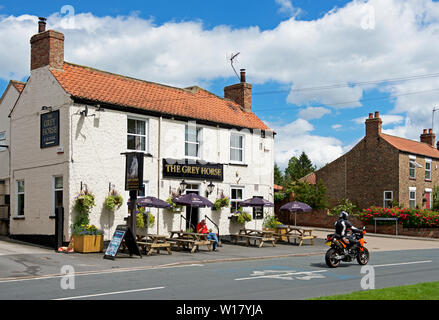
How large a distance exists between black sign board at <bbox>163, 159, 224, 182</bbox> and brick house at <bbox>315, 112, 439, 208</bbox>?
20476 millimetres

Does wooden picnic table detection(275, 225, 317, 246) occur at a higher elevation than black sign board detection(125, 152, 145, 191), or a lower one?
lower

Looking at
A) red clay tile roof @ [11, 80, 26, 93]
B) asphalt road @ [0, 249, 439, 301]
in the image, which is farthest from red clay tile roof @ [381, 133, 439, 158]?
red clay tile roof @ [11, 80, 26, 93]

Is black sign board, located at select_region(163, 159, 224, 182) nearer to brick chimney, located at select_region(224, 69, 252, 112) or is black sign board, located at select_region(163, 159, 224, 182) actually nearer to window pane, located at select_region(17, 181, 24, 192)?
brick chimney, located at select_region(224, 69, 252, 112)

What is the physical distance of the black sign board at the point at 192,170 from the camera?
76.5ft

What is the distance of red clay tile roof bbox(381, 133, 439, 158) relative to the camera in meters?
41.9

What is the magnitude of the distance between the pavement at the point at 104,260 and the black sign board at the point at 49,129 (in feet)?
14.1

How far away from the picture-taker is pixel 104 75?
24.0m

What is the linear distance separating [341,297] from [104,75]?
17875 millimetres

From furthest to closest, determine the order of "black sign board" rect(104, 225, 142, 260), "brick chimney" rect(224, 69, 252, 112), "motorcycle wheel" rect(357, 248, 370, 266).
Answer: "brick chimney" rect(224, 69, 252, 112) < "black sign board" rect(104, 225, 142, 260) < "motorcycle wheel" rect(357, 248, 370, 266)

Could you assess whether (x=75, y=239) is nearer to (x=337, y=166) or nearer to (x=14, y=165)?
(x=14, y=165)

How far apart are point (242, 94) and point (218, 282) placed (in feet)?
63.7

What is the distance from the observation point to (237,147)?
27.2 meters

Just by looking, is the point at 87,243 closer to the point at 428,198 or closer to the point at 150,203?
the point at 150,203

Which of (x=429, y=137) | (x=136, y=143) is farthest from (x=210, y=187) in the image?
(x=429, y=137)
